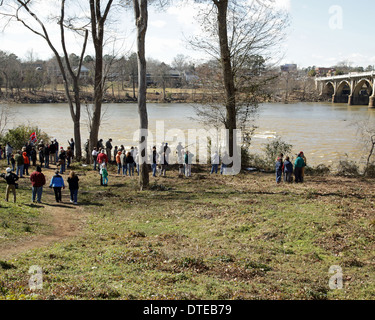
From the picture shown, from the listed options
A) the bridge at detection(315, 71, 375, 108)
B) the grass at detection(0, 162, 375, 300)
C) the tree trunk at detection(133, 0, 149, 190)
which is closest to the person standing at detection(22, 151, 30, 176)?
the grass at detection(0, 162, 375, 300)

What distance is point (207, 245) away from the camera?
413 inches

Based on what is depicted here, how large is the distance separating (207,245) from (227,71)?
12.9m

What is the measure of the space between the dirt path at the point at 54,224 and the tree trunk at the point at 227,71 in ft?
32.0

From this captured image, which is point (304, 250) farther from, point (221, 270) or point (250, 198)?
point (250, 198)

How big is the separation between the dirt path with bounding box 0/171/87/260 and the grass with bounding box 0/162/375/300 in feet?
1.18

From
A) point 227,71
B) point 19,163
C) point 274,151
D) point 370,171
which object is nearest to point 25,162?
point 19,163

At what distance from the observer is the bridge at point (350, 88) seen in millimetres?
89194

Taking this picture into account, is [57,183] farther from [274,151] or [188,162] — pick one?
[274,151]

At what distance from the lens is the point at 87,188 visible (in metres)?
18.0

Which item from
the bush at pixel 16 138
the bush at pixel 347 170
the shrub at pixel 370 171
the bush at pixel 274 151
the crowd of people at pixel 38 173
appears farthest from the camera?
the bush at pixel 16 138

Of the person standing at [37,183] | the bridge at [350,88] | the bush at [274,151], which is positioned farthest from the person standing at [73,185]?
the bridge at [350,88]

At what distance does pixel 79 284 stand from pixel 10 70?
316 feet

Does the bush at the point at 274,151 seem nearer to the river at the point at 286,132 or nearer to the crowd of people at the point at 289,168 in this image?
the crowd of people at the point at 289,168

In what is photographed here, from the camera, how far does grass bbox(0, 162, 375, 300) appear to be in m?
7.31
